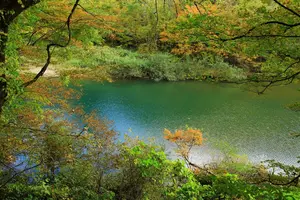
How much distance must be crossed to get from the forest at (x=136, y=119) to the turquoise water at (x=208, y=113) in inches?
2.8

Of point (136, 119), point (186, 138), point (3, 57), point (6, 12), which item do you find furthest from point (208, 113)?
point (6, 12)

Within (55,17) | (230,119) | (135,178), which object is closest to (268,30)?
(135,178)

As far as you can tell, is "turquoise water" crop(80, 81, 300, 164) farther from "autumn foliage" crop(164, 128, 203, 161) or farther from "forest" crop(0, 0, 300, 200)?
"autumn foliage" crop(164, 128, 203, 161)

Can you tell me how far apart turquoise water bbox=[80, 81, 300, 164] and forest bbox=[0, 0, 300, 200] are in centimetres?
7

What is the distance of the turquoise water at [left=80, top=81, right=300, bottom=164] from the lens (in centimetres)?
841

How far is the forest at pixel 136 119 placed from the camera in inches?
114

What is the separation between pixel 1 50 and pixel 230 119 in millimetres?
9160

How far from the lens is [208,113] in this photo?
37.0 ft

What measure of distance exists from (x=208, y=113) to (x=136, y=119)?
3.16 metres

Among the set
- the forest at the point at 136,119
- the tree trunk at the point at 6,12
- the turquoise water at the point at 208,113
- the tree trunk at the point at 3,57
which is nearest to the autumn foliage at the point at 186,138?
the forest at the point at 136,119

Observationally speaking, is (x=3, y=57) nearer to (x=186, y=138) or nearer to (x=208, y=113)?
(x=186, y=138)

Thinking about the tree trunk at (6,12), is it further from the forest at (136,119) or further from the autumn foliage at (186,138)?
the autumn foliage at (186,138)

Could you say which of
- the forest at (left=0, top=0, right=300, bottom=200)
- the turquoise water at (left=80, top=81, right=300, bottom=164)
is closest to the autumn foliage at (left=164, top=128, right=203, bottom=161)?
the forest at (left=0, top=0, right=300, bottom=200)

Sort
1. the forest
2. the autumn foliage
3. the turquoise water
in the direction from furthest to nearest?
the turquoise water, the autumn foliage, the forest
